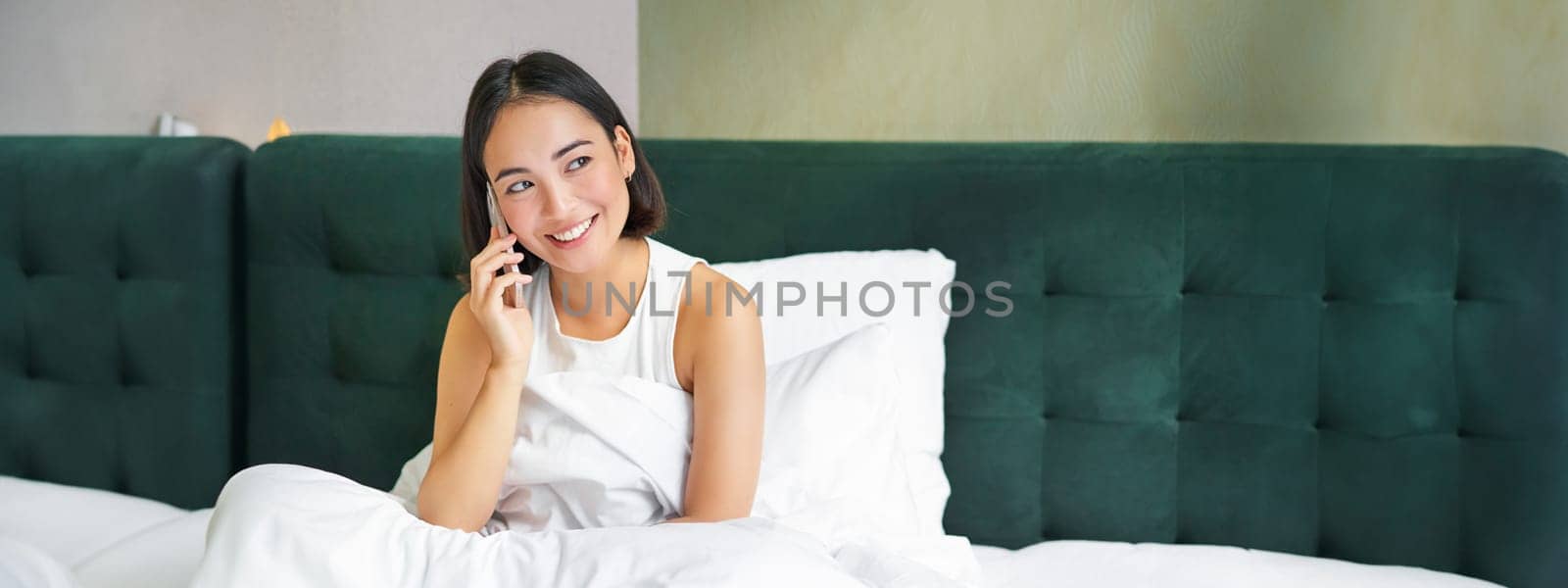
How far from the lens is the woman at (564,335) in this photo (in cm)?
130

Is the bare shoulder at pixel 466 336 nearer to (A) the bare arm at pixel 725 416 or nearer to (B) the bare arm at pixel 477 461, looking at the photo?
(B) the bare arm at pixel 477 461

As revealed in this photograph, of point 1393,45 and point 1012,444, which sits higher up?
point 1393,45

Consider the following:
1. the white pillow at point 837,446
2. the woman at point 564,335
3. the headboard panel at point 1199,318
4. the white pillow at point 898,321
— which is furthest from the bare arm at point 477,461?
the headboard panel at point 1199,318

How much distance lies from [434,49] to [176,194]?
105cm

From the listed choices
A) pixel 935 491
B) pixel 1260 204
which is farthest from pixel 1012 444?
pixel 1260 204

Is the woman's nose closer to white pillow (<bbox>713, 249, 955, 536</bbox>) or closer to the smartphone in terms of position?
the smartphone

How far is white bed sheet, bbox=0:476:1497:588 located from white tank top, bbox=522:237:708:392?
1.77 feet

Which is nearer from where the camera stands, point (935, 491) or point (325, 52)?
point (935, 491)

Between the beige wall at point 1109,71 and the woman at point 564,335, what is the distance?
2.93 feet

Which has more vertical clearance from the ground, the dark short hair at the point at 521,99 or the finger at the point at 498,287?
the dark short hair at the point at 521,99

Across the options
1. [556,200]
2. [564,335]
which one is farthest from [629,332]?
[556,200]

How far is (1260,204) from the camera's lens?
64.4 inches

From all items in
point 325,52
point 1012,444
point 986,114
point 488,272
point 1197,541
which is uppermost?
point 325,52

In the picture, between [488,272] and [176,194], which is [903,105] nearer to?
[488,272]
